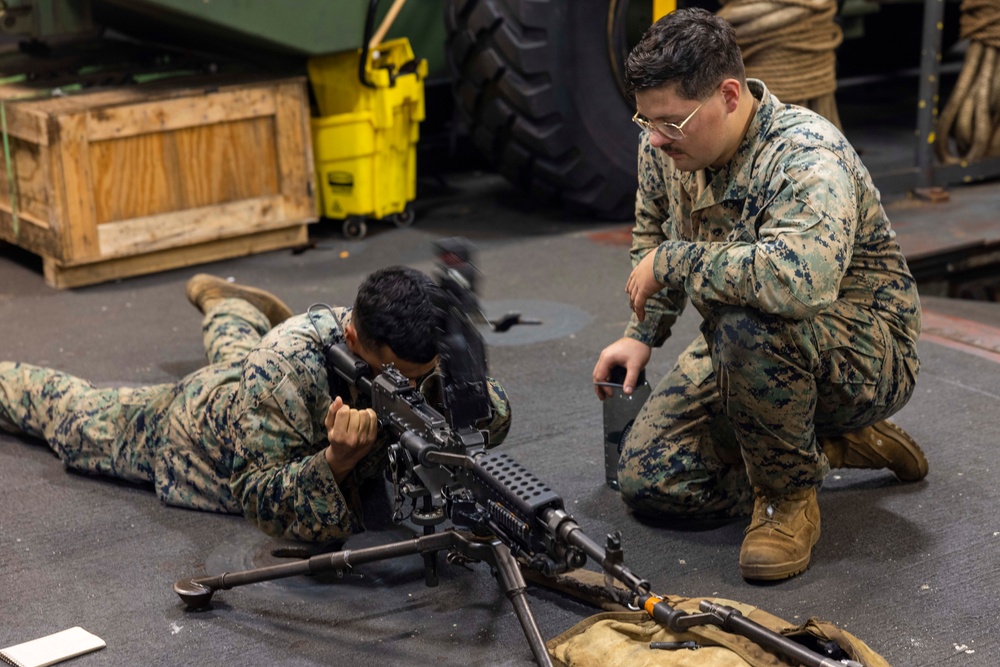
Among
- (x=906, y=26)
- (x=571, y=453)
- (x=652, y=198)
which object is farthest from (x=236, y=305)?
(x=906, y=26)

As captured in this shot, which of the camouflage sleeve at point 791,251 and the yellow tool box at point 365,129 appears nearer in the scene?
the camouflage sleeve at point 791,251

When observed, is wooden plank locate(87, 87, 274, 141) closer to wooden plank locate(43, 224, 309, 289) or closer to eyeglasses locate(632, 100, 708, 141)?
wooden plank locate(43, 224, 309, 289)

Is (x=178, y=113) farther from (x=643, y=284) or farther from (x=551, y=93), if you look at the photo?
(x=643, y=284)

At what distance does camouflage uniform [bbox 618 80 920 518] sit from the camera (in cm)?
240

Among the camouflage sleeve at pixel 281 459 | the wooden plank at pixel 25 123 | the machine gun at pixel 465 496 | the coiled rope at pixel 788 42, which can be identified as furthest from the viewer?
A: the coiled rope at pixel 788 42

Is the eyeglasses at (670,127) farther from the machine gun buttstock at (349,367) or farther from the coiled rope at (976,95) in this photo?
the coiled rope at (976,95)

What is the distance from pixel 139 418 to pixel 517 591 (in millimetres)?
1250

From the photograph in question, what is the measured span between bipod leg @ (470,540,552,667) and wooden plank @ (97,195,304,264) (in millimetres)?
2880

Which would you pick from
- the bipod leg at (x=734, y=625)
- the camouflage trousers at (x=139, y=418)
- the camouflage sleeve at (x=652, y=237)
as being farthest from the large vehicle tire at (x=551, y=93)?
the bipod leg at (x=734, y=625)

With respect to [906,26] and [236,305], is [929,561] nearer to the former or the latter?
[236,305]

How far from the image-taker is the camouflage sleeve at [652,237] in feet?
9.32

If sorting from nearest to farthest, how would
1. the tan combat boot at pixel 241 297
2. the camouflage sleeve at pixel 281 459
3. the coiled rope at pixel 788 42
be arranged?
the camouflage sleeve at pixel 281 459
the tan combat boot at pixel 241 297
the coiled rope at pixel 788 42

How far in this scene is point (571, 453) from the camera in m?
3.20

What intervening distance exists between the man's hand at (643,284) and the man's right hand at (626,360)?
0.68ft
